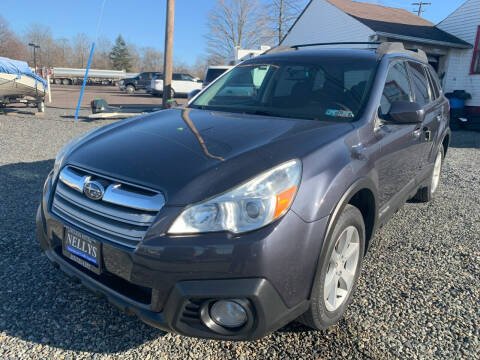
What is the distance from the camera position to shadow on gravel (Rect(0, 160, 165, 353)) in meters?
2.22

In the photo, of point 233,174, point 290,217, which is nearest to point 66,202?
point 233,174

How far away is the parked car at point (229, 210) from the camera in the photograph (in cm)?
173

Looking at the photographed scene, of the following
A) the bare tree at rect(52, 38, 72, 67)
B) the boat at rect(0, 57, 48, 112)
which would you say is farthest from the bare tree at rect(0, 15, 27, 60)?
the boat at rect(0, 57, 48, 112)

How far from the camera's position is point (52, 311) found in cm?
245

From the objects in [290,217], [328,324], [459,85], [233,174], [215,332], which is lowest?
[328,324]

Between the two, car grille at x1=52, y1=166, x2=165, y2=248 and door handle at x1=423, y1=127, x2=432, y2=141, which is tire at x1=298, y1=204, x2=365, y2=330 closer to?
car grille at x1=52, y1=166, x2=165, y2=248

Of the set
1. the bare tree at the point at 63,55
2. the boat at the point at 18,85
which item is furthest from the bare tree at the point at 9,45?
the boat at the point at 18,85

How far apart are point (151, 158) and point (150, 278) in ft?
2.23

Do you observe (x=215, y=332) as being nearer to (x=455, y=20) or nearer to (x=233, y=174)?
(x=233, y=174)

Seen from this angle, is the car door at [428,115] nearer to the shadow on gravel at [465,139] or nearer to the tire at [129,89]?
the shadow on gravel at [465,139]

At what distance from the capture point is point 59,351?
6.95 feet

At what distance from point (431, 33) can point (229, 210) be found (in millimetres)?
19409

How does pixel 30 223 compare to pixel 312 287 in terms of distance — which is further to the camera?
pixel 30 223

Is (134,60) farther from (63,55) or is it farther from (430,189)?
(430,189)
